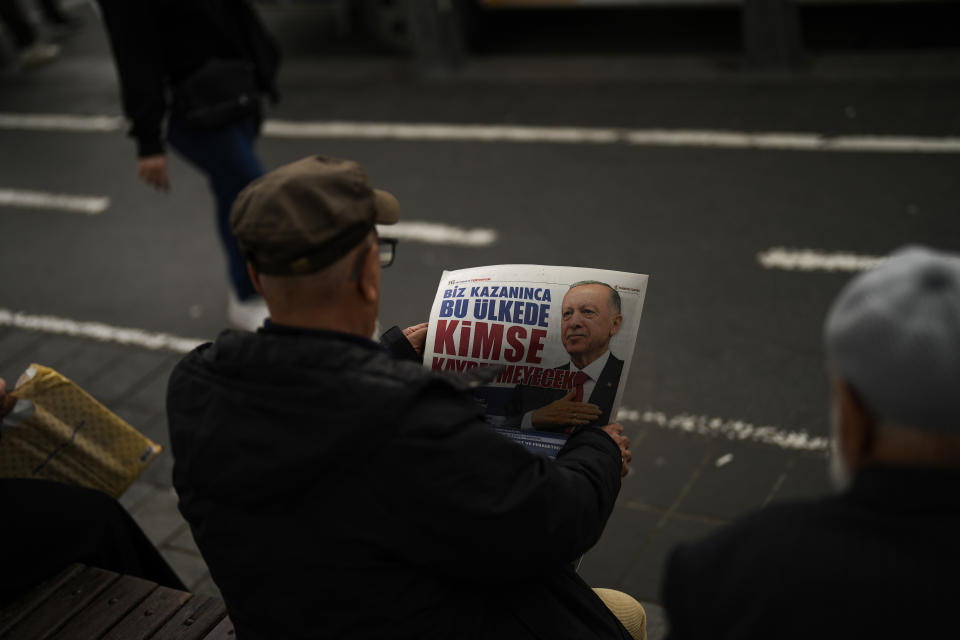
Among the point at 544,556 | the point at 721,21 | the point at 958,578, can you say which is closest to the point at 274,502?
the point at 544,556

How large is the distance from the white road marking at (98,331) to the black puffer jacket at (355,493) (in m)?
3.48

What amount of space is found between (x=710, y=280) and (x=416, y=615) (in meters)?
3.41

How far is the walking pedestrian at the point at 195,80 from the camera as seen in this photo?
4234 millimetres

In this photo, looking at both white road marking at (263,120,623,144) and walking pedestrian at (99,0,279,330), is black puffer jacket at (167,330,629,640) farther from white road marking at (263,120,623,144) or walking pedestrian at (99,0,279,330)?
white road marking at (263,120,623,144)

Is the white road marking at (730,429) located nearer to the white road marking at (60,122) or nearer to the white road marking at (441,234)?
the white road marking at (441,234)

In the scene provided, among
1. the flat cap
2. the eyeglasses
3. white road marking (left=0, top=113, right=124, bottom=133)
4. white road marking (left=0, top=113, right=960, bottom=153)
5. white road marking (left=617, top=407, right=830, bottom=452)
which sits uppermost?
the flat cap

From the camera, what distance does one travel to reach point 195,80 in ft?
14.3

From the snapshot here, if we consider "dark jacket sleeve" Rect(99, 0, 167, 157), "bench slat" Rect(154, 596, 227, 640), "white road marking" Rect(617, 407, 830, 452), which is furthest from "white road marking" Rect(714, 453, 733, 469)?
"dark jacket sleeve" Rect(99, 0, 167, 157)

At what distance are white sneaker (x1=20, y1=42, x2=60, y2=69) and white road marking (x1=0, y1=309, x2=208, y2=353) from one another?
203 inches

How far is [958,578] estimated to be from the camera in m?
1.12

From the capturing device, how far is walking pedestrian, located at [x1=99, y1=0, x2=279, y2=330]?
4234 millimetres

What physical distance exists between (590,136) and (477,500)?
5113 millimetres

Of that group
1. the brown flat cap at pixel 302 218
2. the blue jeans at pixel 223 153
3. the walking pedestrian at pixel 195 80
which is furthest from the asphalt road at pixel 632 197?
the brown flat cap at pixel 302 218

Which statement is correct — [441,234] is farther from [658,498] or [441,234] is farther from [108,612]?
[108,612]
